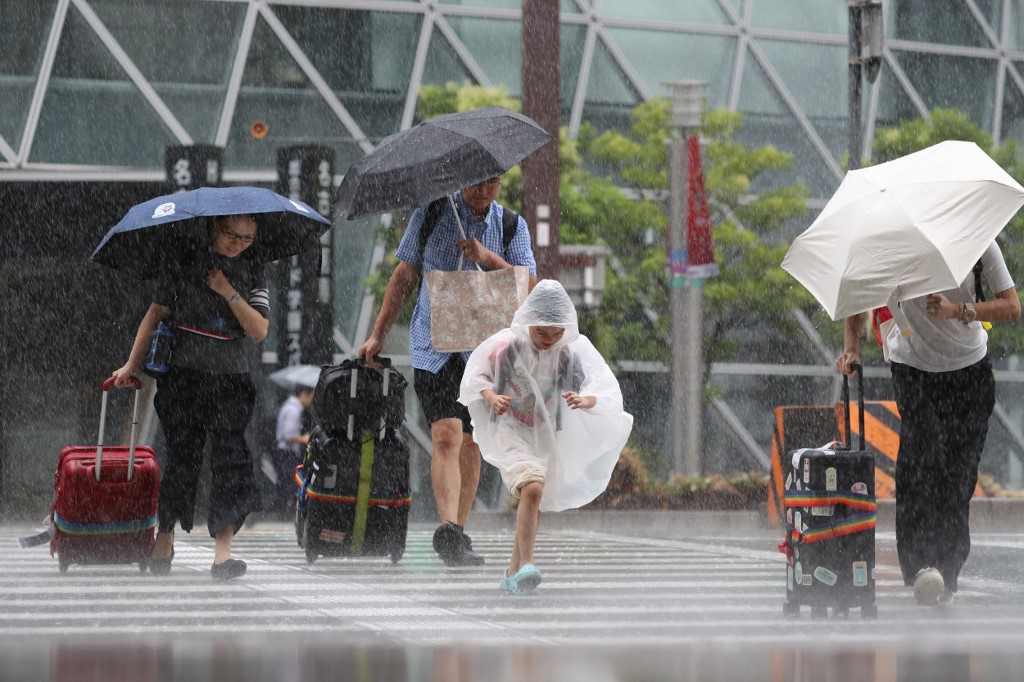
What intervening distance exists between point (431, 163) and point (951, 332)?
2505mm

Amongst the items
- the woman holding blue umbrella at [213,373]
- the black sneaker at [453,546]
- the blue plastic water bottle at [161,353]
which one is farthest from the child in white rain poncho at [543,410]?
the blue plastic water bottle at [161,353]

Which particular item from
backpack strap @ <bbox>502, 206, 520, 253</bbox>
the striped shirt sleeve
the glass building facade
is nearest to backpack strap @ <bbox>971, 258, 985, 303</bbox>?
backpack strap @ <bbox>502, 206, 520, 253</bbox>

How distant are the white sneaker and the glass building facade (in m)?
12.8

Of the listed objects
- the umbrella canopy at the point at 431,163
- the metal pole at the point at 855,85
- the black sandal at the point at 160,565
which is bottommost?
the black sandal at the point at 160,565

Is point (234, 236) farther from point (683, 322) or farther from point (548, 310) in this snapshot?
point (683, 322)

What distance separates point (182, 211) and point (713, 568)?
130 inches

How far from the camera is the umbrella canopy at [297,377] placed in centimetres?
1586

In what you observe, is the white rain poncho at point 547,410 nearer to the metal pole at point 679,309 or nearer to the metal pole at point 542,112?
the metal pole at point 542,112

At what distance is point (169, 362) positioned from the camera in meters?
7.74

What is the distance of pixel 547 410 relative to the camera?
296 inches

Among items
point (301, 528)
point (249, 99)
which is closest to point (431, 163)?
point (301, 528)

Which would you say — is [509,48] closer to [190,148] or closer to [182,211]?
[190,148]

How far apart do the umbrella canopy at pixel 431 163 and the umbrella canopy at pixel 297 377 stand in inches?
302

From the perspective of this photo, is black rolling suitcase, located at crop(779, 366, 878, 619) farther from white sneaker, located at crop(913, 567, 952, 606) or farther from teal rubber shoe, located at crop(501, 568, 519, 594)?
teal rubber shoe, located at crop(501, 568, 519, 594)
